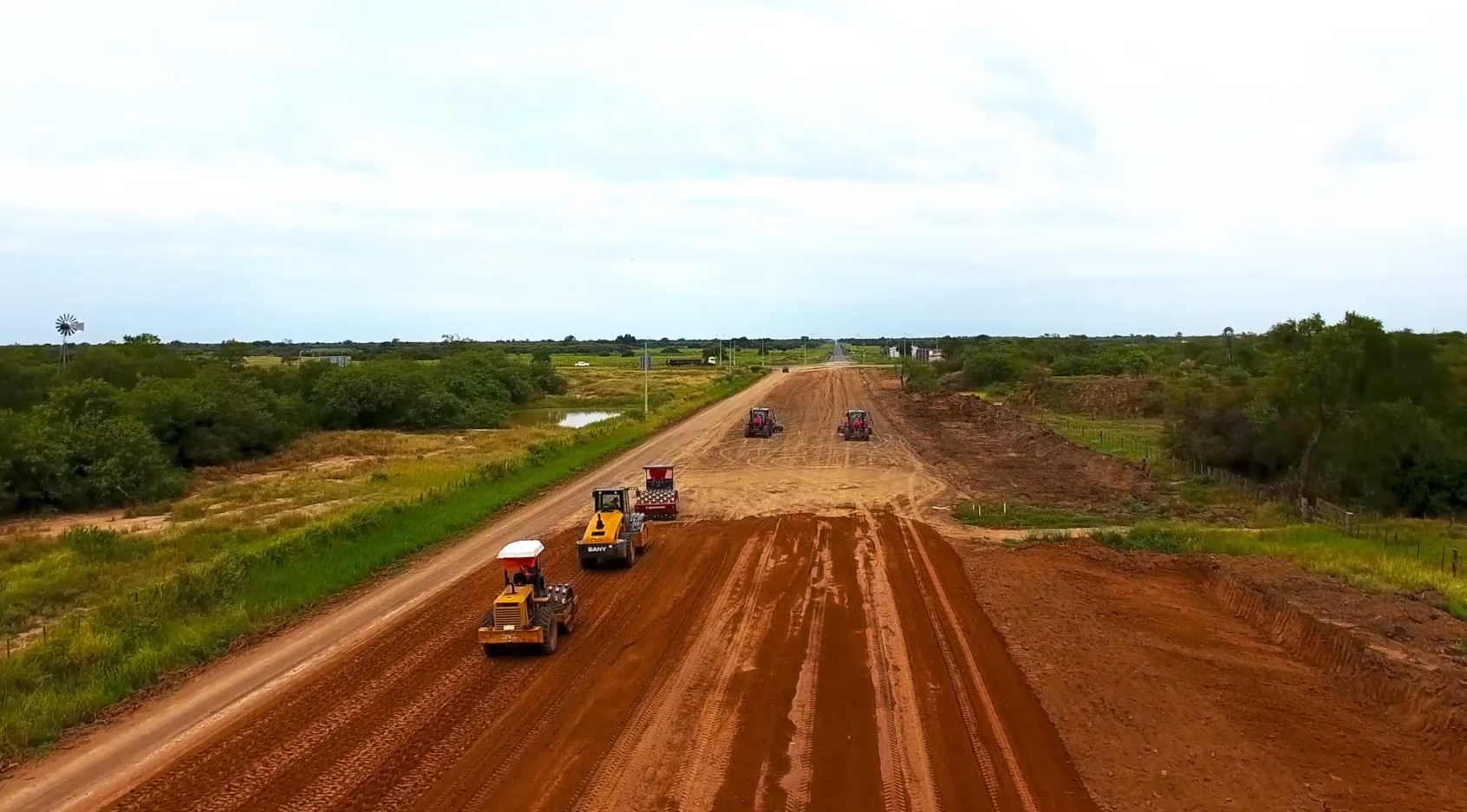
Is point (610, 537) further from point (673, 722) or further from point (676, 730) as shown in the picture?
point (676, 730)

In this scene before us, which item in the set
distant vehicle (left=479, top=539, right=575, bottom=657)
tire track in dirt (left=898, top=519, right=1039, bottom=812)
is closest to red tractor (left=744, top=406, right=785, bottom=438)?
tire track in dirt (left=898, top=519, right=1039, bottom=812)

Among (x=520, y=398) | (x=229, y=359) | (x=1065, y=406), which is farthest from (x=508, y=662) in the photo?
(x=520, y=398)

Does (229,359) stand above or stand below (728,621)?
above

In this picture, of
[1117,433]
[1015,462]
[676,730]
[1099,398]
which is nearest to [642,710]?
[676,730]

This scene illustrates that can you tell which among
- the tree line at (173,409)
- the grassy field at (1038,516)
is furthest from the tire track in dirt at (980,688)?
the tree line at (173,409)

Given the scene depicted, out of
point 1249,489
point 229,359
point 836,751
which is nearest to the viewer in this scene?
point 836,751

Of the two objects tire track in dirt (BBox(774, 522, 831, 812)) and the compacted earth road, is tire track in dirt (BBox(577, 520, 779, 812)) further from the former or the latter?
tire track in dirt (BBox(774, 522, 831, 812))

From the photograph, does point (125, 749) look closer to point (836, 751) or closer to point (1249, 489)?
point (836, 751)
